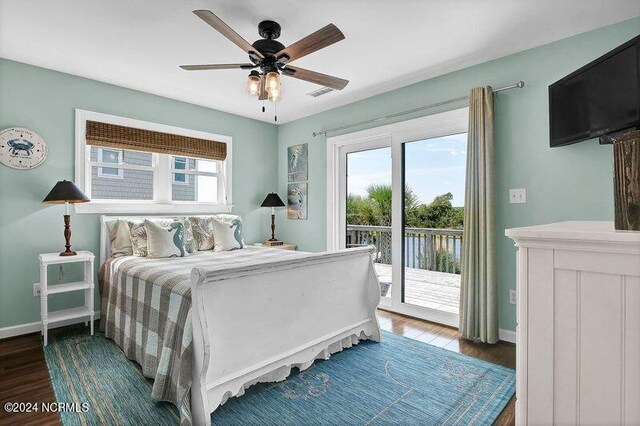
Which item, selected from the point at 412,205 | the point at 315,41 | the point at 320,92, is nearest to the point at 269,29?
the point at 315,41

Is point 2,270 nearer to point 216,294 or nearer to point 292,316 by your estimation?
point 216,294

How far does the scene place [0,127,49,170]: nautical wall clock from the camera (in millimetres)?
2883

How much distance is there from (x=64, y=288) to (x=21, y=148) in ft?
4.46

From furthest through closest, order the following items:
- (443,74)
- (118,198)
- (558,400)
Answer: (118,198), (443,74), (558,400)

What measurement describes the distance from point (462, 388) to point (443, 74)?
281 cm

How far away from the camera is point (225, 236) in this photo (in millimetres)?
3752

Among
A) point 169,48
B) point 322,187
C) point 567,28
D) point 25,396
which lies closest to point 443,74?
point 567,28

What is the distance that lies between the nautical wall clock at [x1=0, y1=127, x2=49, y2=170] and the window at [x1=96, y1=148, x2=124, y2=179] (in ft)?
1.60

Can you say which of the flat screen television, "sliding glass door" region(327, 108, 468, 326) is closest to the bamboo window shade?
"sliding glass door" region(327, 108, 468, 326)

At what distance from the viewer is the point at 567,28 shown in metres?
2.45

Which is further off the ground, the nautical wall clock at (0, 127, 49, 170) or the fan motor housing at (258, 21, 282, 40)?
the fan motor housing at (258, 21, 282, 40)

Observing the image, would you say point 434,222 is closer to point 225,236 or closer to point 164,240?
point 225,236

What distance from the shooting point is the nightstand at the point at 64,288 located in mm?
2746

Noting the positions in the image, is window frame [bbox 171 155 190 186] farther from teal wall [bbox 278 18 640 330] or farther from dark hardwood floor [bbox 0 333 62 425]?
teal wall [bbox 278 18 640 330]
